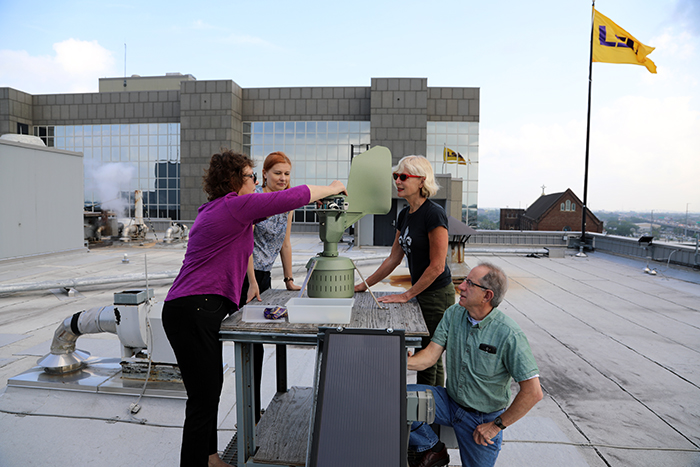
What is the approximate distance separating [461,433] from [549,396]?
205cm

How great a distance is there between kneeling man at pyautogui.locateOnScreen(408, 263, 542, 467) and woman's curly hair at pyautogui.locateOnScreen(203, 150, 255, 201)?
1.35 metres

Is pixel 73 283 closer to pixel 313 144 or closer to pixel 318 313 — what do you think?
pixel 318 313

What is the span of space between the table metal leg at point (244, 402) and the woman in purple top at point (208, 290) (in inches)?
4.9

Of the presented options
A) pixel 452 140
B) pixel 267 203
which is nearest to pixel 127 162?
pixel 452 140

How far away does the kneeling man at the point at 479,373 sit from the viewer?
213cm

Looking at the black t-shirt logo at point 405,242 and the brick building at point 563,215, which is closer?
the black t-shirt logo at point 405,242

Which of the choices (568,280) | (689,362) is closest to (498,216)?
(568,280)

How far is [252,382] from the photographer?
95.1 inches

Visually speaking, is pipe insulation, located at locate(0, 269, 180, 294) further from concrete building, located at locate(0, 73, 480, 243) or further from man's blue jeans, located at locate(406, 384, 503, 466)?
concrete building, located at locate(0, 73, 480, 243)

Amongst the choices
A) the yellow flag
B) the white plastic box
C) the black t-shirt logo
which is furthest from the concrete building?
the white plastic box

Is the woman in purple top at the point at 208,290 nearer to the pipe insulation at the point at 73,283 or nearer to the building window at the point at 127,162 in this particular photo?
the pipe insulation at the point at 73,283

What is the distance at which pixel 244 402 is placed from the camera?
236 centimetres

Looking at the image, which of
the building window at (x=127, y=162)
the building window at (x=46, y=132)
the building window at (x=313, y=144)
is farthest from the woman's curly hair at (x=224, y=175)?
the building window at (x=46, y=132)

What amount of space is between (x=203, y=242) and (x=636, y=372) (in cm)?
460
